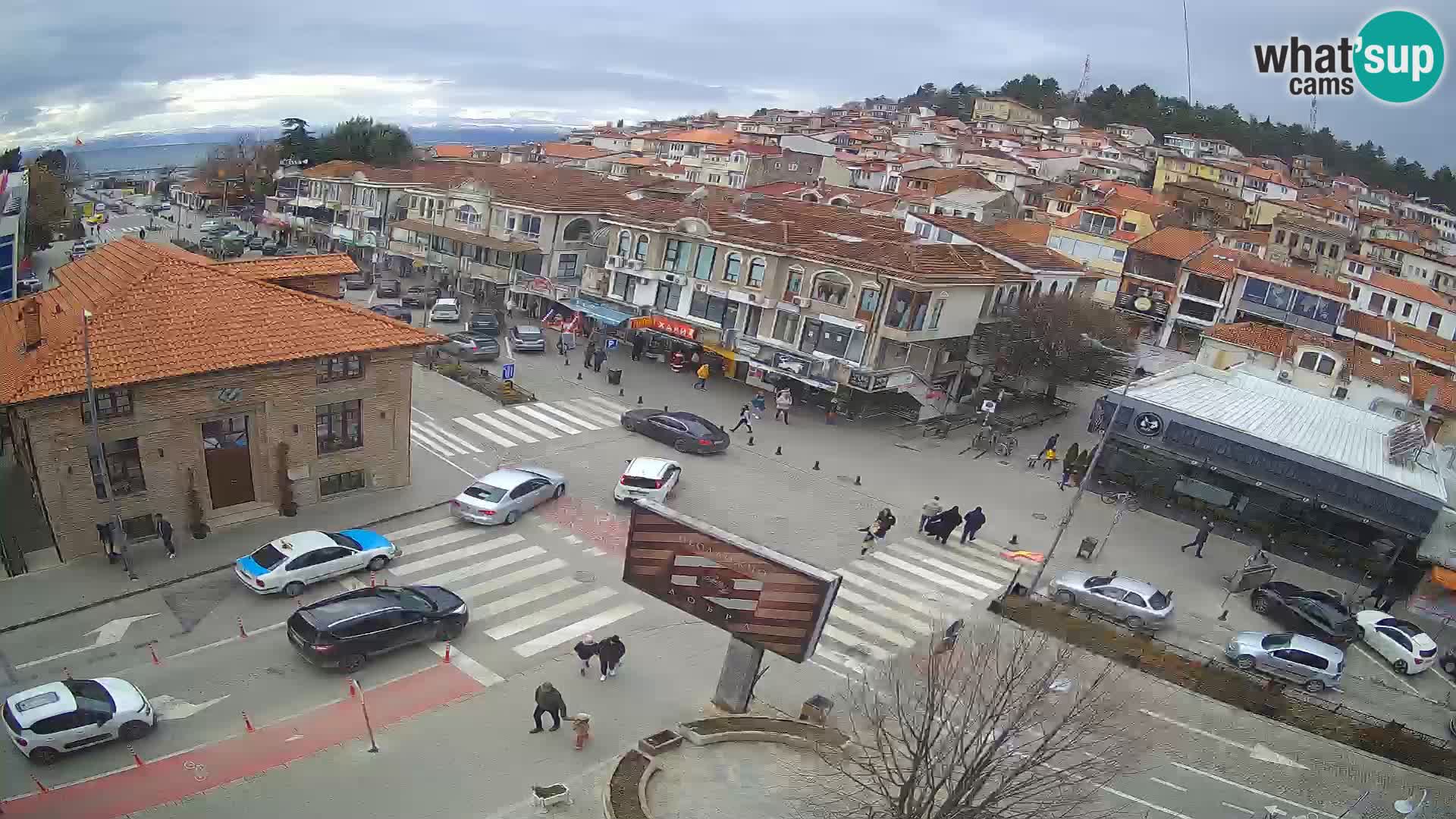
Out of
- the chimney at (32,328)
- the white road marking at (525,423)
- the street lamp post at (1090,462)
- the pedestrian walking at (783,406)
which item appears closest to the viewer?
the chimney at (32,328)

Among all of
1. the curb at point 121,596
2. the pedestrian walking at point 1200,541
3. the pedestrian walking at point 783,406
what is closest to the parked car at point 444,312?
the pedestrian walking at point 783,406

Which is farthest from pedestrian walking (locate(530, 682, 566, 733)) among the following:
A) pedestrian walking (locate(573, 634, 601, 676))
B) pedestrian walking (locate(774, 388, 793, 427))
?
pedestrian walking (locate(774, 388, 793, 427))

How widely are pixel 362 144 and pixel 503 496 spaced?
79.0 metres

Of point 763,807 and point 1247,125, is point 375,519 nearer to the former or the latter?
point 763,807

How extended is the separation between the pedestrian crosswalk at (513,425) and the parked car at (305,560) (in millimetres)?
8275

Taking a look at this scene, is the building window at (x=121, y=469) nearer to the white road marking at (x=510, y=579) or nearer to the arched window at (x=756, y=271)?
the white road marking at (x=510, y=579)

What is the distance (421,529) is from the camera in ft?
82.1

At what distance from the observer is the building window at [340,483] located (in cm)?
2577

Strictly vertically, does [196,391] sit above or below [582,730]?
above

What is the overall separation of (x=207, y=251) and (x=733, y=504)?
62.2 m

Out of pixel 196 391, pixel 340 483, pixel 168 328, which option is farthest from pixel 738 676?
pixel 168 328

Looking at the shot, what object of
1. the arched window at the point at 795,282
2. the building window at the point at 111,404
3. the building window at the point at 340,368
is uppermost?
the arched window at the point at 795,282

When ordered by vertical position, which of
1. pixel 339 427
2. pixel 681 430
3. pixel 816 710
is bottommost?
pixel 816 710

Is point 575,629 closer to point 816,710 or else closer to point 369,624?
point 369,624
